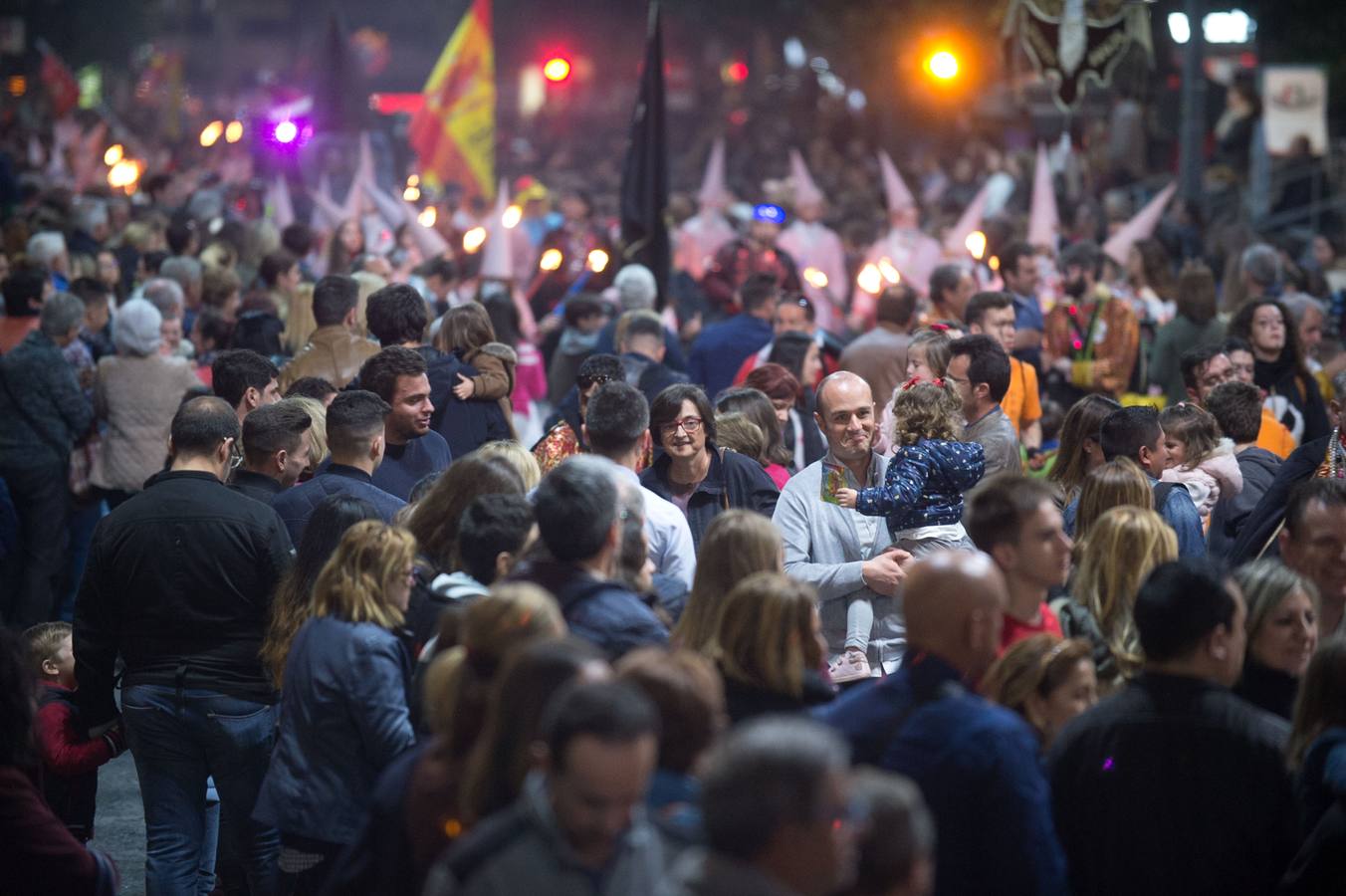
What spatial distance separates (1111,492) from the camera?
643 centimetres

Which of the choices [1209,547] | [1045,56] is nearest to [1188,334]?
[1209,547]

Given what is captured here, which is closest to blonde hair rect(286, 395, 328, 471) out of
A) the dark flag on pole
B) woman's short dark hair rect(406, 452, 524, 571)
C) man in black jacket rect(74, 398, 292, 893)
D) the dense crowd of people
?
the dense crowd of people

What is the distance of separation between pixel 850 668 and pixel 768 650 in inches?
91.5

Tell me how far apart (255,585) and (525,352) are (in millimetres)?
6371

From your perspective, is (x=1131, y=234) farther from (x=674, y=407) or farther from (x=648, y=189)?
(x=674, y=407)

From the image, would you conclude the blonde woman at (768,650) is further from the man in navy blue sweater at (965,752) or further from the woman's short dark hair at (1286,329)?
the woman's short dark hair at (1286,329)

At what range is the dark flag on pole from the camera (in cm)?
1377

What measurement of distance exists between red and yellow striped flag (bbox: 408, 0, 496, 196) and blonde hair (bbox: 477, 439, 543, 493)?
1250 cm

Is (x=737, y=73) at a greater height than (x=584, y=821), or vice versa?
(x=737, y=73)

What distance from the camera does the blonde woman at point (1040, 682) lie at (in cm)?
498

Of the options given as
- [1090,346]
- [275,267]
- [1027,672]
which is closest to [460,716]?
[1027,672]

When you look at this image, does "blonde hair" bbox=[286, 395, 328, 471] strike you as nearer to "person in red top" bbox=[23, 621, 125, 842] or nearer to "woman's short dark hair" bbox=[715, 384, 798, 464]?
"person in red top" bbox=[23, 621, 125, 842]

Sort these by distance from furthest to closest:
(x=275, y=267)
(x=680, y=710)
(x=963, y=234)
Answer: (x=963, y=234) < (x=275, y=267) < (x=680, y=710)

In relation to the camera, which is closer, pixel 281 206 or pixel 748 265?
pixel 748 265
